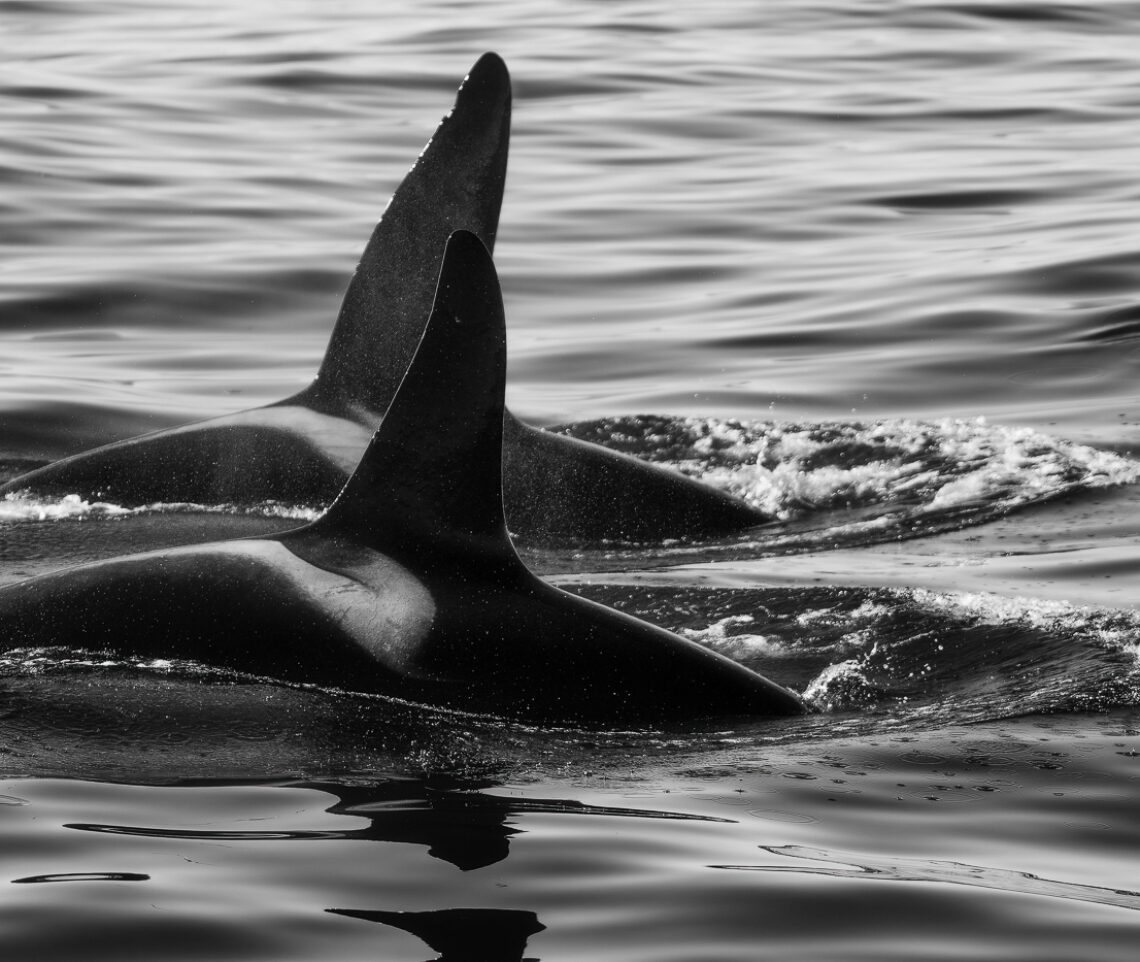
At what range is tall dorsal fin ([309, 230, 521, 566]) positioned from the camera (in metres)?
4.97

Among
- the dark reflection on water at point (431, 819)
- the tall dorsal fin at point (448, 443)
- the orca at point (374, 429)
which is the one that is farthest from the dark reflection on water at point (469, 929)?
the orca at point (374, 429)

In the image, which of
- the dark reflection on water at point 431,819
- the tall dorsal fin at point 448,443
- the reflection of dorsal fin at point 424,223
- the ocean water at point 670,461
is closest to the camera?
the ocean water at point 670,461

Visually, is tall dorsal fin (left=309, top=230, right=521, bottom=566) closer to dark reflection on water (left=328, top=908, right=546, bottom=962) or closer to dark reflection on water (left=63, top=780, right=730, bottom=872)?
dark reflection on water (left=63, top=780, right=730, bottom=872)

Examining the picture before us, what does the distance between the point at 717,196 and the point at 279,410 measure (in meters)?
9.48

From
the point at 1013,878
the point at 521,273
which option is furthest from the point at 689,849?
the point at 521,273

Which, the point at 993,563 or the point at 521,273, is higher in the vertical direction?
the point at 521,273

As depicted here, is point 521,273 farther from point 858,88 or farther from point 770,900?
point 770,900

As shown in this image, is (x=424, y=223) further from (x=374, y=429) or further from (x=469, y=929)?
(x=469, y=929)

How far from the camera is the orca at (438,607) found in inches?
198

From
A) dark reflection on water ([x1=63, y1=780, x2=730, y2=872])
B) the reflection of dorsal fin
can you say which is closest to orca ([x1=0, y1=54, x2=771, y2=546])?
the reflection of dorsal fin

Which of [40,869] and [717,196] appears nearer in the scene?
[40,869]

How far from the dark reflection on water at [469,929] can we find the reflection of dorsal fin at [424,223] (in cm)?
365

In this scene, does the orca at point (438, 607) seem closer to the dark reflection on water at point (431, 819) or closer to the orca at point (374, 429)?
the dark reflection on water at point (431, 819)

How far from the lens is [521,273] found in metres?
14.6
